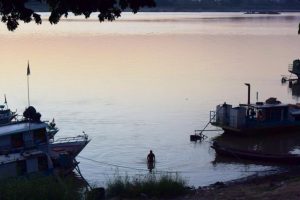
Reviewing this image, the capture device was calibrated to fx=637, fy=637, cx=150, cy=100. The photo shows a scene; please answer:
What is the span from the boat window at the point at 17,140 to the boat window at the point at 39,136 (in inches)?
19.1

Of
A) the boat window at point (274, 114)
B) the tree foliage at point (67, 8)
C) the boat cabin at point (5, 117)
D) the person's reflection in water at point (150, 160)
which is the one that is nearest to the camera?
the tree foliage at point (67, 8)

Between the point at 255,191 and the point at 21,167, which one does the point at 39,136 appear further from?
the point at 255,191

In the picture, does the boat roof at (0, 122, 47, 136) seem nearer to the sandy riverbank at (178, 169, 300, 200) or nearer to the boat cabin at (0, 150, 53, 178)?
the boat cabin at (0, 150, 53, 178)

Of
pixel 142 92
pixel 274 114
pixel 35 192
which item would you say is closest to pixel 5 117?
pixel 274 114

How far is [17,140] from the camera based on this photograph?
23.9 metres

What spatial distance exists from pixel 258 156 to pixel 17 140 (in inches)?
431

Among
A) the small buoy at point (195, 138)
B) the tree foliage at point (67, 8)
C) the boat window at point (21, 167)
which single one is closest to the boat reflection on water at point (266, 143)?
the small buoy at point (195, 138)

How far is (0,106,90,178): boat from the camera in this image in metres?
22.2

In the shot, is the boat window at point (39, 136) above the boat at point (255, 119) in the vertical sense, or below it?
above

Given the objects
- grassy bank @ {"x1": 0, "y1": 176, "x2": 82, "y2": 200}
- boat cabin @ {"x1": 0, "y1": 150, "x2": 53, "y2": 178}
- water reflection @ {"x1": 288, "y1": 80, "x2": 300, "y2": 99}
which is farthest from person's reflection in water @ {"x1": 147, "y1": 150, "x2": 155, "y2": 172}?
water reflection @ {"x1": 288, "y1": 80, "x2": 300, "y2": 99}

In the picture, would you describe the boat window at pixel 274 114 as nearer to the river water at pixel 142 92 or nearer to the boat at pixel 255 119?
the boat at pixel 255 119

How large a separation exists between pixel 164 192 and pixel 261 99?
3072cm

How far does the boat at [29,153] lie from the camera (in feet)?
72.9

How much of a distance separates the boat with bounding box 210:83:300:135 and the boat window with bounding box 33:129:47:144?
13.1m
